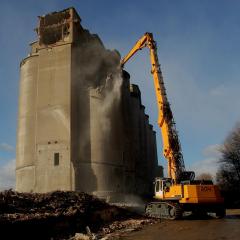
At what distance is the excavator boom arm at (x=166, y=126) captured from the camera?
23.7 meters

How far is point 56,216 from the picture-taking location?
18.0 meters

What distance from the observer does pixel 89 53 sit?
34.2 meters

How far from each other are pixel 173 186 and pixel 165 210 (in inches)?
56.3

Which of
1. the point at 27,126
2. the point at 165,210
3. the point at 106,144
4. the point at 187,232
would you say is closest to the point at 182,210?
the point at 165,210

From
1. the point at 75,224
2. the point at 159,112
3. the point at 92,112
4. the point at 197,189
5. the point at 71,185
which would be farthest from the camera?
the point at 92,112

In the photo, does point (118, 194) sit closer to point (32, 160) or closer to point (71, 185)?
point (71, 185)

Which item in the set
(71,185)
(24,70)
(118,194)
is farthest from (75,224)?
(24,70)

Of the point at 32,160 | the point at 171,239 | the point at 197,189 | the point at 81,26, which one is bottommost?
the point at 171,239

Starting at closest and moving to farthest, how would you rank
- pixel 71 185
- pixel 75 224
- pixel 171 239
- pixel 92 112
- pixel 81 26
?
pixel 171 239 < pixel 75 224 < pixel 71 185 < pixel 92 112 < pixel 81 26

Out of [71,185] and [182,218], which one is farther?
[71,185]

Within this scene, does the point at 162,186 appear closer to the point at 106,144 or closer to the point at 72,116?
the point at 106,144

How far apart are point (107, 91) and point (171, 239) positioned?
19.9m

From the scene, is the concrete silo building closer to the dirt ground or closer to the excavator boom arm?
the excavator boom arm

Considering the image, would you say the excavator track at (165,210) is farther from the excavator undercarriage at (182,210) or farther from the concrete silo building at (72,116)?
the concrete silo building at (72,116)
